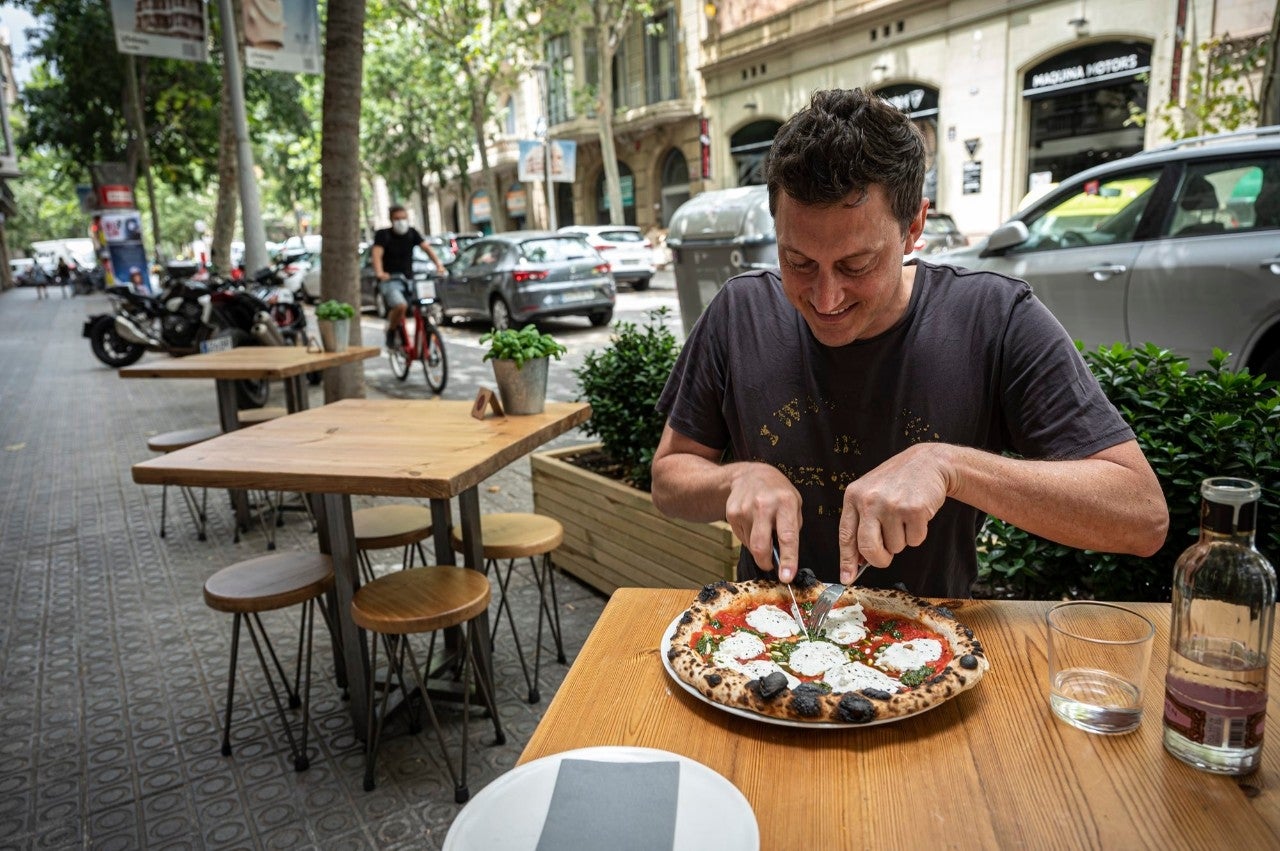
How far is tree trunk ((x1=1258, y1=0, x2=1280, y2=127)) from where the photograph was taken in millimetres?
5551

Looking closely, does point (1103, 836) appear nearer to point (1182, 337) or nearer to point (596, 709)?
point (596, 709)

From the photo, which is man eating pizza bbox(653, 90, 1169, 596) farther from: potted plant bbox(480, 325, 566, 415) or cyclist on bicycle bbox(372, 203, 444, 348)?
cyclist on bicycle bbox(372, 203, 444, 348)

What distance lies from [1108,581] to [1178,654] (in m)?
1.57

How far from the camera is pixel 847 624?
4.91 ft

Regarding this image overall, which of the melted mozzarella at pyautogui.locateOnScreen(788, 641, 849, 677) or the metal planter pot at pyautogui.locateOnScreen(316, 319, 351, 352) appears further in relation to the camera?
the metal planter pot at pyautogui.locateOnScreen(316, 319, 351, 352)

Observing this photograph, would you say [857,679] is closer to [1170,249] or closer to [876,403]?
[876,403]

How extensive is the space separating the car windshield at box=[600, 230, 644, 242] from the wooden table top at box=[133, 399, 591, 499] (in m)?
16.6

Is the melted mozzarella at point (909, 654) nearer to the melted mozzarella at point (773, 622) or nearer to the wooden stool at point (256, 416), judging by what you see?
the melted mozzarella at point (773, 622)

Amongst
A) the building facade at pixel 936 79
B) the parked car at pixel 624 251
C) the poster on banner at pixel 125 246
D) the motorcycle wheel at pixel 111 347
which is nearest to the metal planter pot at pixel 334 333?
the building facade at pixel 936 79

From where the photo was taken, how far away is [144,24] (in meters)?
10.1

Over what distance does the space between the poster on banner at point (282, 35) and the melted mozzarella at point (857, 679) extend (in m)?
9.73

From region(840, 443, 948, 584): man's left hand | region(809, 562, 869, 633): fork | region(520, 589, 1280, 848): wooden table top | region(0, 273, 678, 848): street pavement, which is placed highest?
region(840, 443, 948, 584): man's left hand

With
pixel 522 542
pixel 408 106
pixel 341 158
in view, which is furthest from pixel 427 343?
pixel 408 106

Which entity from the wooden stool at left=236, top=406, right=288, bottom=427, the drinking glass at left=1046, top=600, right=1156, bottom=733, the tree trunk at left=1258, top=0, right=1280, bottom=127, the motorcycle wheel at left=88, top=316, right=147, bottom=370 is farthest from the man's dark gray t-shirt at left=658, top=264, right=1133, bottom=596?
the motorcycle wheel at left=88, top=316, right=147, bottom=370
